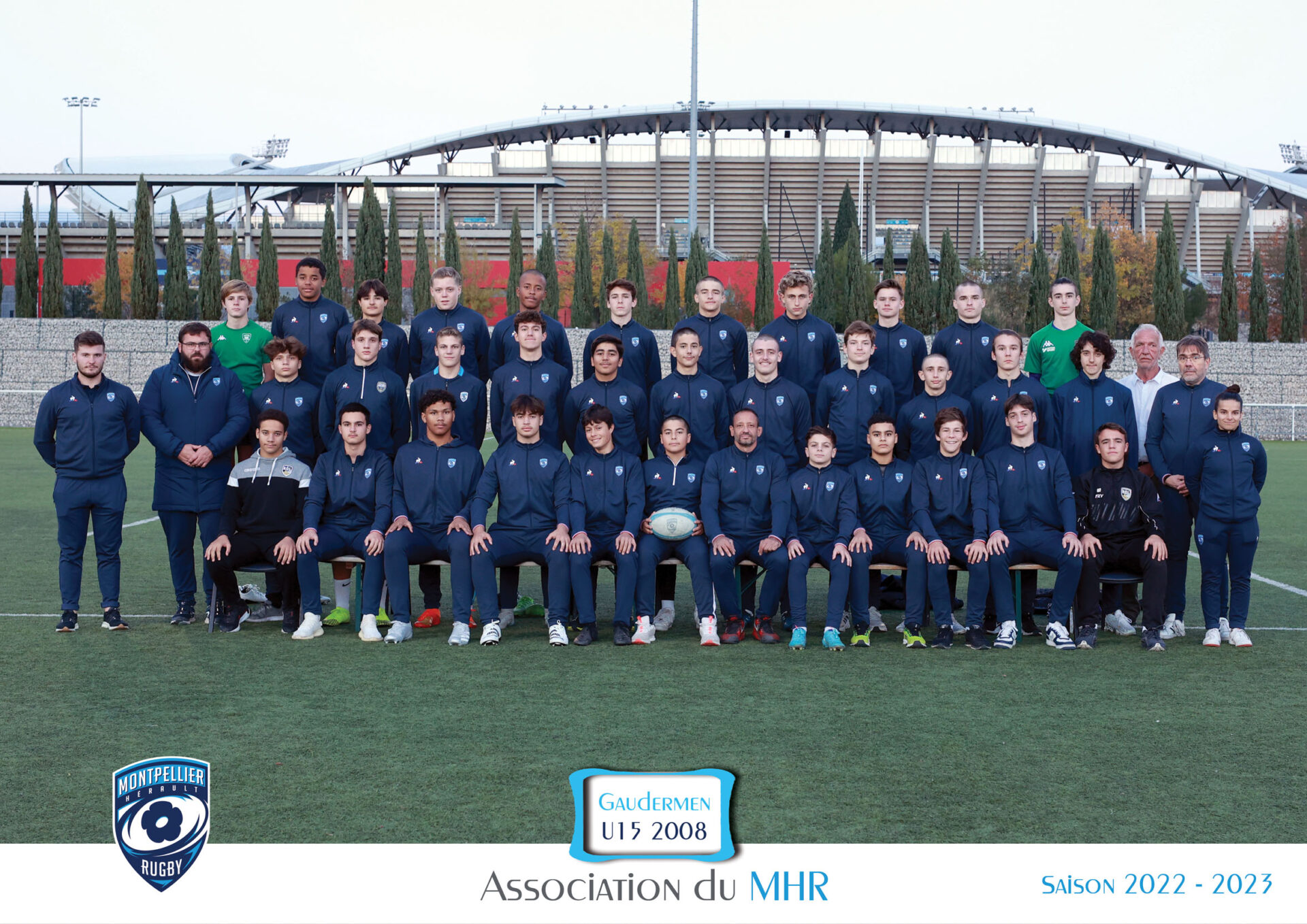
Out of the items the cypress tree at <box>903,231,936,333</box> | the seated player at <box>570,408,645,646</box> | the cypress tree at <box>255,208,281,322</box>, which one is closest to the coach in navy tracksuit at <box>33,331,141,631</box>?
the seated player at <box>570,408,645,646</box>

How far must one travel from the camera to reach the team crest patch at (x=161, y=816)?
3168mm

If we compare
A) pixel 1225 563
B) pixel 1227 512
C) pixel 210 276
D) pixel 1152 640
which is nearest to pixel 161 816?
pixel 1152 640

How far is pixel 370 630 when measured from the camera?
658cm

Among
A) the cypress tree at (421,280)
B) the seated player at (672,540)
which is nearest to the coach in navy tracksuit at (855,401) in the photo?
the seated player at (672,540)

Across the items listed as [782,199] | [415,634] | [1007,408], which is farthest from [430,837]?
[782,199]

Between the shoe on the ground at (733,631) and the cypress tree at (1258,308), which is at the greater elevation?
the cypress tree at (1258,308)

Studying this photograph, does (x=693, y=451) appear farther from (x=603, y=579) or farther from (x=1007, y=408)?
(x=603, y=579)

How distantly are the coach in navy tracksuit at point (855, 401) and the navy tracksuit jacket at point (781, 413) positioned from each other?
0.55 feet

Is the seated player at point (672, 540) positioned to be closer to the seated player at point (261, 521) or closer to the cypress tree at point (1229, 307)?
the seated player at point (261, 521)

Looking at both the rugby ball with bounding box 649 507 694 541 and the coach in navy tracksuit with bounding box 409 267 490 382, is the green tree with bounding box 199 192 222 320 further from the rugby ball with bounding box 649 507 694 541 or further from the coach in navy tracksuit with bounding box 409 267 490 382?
the rugby ball with bounding box 649 507 694 541

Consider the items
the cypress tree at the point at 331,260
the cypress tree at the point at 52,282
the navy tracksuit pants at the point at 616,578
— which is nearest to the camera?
the navy tracksuit pants at the point at 616,578

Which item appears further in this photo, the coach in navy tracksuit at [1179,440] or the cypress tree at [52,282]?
the cypress tree at [52,282]

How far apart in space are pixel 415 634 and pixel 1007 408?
339 centimetres

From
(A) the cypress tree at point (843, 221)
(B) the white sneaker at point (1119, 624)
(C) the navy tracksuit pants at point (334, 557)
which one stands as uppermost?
(A) the cypress tree at point (843, 221)
